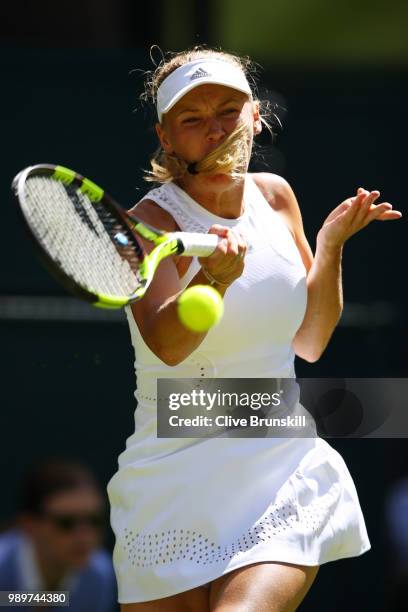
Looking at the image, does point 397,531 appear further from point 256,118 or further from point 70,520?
point 256,118

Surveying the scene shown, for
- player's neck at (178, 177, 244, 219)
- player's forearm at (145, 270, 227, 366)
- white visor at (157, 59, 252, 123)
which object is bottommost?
player's forearm at (145, 270, 227, 366)

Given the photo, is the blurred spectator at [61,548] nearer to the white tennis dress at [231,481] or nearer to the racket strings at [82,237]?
the white tennis dress at [231,481]

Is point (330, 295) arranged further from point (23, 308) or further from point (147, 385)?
point (23, 308)

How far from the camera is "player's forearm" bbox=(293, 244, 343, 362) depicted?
8.93 ft

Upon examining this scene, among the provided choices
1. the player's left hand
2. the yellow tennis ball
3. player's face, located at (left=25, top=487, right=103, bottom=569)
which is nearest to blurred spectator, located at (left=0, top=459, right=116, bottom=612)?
player's face, located at (left=25, top=487, right=103, bottom=569)

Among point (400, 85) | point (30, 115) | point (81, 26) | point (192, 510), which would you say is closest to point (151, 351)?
point (192, 510)

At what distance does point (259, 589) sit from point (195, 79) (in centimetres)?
105

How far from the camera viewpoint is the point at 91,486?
13.5 ft

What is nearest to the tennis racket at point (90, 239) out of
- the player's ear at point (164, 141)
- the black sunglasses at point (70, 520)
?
the player's ear at point (164, 141)

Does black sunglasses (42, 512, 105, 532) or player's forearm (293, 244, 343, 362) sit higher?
player's forearm (293, 244, 343, 362)

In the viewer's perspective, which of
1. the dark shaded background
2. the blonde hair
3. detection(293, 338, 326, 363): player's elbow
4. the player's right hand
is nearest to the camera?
the player's right hand

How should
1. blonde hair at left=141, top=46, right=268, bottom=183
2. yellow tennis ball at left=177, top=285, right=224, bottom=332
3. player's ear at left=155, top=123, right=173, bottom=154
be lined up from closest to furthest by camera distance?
yellow tennis ball at left=177, top=285, right=224, bottom=332 → blonde hair at left=141, top=46, right=268, bottom=183 → player's ear at left=155, top=123, right=173, bottom=154

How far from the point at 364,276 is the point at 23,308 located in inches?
55.1

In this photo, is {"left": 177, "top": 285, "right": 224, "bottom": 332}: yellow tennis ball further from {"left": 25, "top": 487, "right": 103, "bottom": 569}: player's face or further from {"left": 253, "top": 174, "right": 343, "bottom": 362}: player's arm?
{"left": 25, "top": 487, "right": 103, "bottom": 569}: player's face
